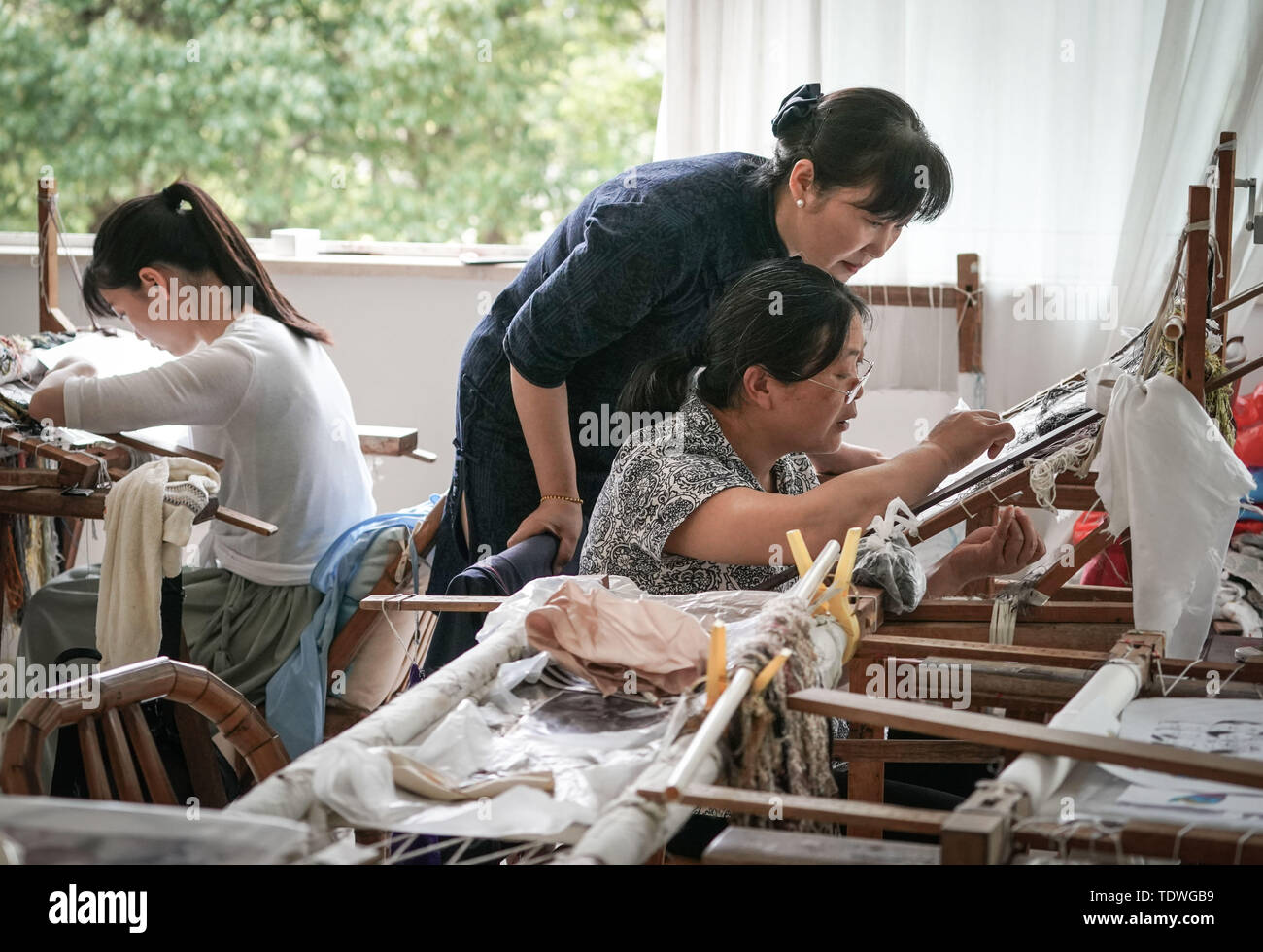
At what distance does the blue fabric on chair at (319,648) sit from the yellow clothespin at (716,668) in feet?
4.28

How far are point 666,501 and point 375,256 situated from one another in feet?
8.45

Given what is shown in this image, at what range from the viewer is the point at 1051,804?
40.8 inches

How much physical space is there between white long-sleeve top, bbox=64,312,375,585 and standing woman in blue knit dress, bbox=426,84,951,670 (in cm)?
54

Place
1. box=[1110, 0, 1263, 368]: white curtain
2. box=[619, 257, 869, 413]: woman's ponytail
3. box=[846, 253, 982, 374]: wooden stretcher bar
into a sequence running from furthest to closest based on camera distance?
box=[846, 253, 982, 374]: wooden stretcher bar → box=[1110, 0, 1263, 368]: white curtain → box=[619, 257, 869, 413]: woman's ponytail

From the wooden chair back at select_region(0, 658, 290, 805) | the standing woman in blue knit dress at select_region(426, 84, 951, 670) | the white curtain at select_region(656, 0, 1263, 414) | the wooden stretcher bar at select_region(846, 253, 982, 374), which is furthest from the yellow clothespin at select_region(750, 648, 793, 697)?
the wooden stretcher bar at select_region(846, 253, 982, 374)

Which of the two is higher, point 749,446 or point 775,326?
point 775,326

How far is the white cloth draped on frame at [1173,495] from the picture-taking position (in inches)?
60.7

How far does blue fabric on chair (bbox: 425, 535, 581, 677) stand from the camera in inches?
67.9

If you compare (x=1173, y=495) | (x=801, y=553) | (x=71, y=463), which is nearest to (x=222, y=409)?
(x=71, y=463)

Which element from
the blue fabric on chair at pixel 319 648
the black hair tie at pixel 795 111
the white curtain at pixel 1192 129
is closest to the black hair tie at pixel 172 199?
the blue fabric on chair at pixel 319 648

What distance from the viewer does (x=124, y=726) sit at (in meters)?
1.39

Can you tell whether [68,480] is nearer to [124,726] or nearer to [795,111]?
[124,726]

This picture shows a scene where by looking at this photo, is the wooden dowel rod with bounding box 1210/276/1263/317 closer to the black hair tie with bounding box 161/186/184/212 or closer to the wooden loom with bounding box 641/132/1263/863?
the wooden loom with bounding box 641/132/1263/863

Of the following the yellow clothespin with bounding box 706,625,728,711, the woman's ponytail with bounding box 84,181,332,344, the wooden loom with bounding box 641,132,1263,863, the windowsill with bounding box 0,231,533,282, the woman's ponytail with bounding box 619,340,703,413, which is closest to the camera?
the wooden loom with bounding box 641,132,1263,863
